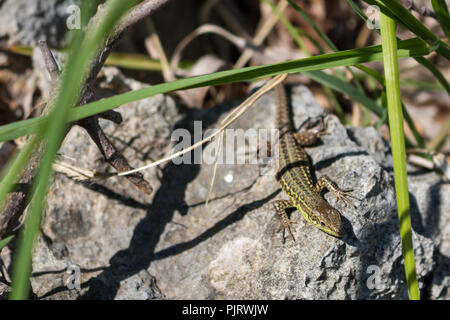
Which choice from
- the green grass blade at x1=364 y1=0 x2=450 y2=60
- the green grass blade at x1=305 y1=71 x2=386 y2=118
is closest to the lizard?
the green grass blade at x1=305 y1=71 x2=386 y2=118

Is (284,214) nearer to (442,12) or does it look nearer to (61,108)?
(442,12)

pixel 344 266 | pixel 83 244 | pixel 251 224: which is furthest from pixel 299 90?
pixel 83 244

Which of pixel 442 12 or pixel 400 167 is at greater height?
Answer: pixel 442 12

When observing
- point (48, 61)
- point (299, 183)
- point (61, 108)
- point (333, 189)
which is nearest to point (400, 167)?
point (333, 189)

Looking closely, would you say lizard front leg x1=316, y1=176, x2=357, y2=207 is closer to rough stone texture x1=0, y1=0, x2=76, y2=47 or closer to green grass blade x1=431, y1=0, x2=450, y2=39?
green grass blade x1=431, y1=0, x2=450, y2=39

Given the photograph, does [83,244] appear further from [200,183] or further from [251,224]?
[251,224]

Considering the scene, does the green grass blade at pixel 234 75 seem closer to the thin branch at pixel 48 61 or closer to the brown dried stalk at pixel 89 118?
the brown dried stalk at pixel 89 118

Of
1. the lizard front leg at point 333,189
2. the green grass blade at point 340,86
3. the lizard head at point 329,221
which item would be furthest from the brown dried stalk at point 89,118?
the lizard front leg at point 333,189
